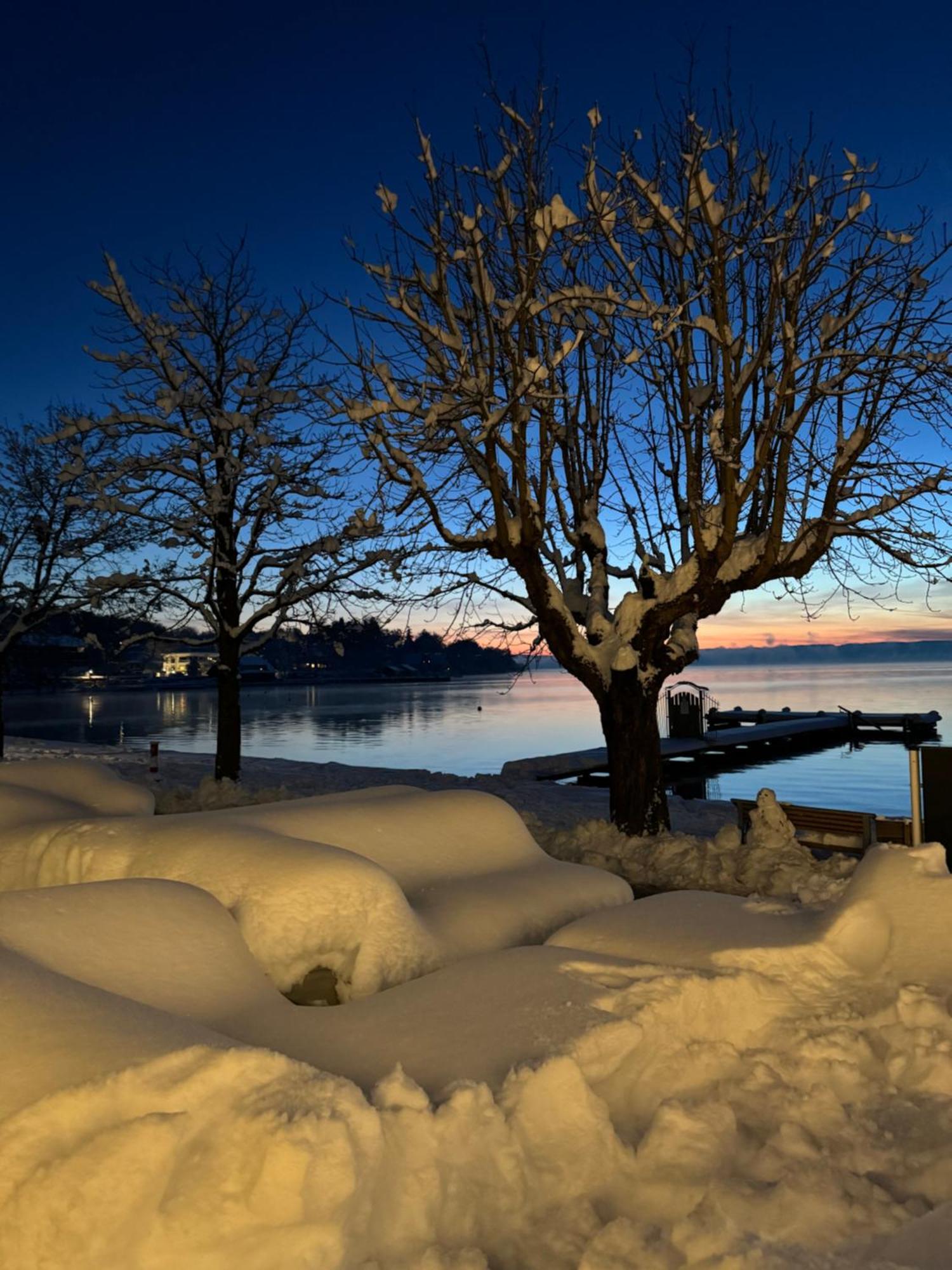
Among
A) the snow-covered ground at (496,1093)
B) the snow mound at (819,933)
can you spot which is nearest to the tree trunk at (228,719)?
the snow-covered ground at (496,1093)

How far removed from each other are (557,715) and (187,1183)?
203ft

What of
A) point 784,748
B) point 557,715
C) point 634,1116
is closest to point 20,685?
point 557,715

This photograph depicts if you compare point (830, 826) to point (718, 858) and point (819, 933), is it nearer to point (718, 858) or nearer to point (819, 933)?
point (718, 858)

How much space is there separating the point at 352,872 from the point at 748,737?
29010 millimetres

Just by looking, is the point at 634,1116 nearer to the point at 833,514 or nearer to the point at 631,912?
the point at 631,912

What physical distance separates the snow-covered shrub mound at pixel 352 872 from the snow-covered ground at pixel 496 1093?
0.14m

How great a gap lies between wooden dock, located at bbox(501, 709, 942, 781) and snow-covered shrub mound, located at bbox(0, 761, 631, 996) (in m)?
14.4

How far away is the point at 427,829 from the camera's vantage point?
6.05 m

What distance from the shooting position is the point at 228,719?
51.5 feet

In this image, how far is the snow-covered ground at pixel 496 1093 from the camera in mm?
2418

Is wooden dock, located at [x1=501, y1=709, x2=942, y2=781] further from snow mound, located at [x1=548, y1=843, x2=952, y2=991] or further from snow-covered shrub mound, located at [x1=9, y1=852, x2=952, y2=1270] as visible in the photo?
snow-covered shrub mound, located at [x1=9, y1=852, x2=952, y2=1270]

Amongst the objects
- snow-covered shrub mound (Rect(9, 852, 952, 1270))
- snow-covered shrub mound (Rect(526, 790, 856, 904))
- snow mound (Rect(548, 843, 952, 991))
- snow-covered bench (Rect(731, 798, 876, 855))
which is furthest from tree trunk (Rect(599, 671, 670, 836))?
snow-covered shrub mound (Rect(9, 852, 952, 1270))

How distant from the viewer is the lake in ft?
86.6

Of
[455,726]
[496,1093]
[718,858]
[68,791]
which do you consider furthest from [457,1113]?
[455,726]
